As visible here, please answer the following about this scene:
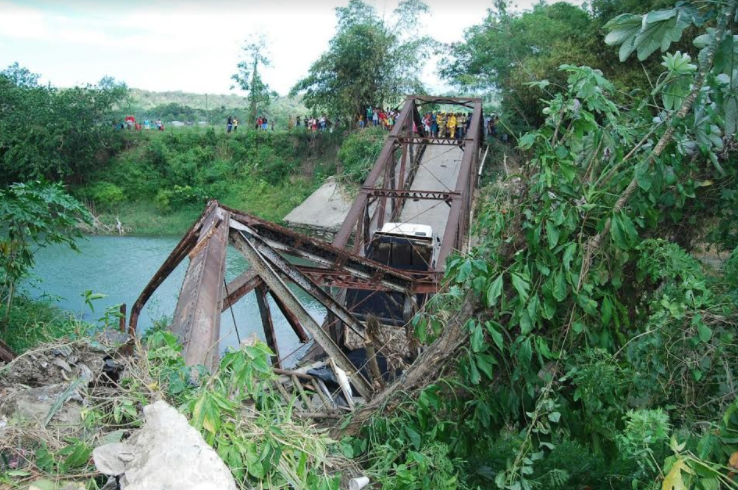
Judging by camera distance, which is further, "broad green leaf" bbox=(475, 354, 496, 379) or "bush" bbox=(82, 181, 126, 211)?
"bush" bbox=(82, 181, 126, 211)

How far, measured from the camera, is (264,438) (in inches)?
120

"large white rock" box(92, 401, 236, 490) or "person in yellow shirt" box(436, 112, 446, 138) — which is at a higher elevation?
"person in yellow shirt" box(436, 112, 446, 138)

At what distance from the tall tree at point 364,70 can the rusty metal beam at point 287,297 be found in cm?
2545

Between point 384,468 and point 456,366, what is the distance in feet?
2.98

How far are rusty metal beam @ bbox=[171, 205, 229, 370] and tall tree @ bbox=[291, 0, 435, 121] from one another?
25708mm

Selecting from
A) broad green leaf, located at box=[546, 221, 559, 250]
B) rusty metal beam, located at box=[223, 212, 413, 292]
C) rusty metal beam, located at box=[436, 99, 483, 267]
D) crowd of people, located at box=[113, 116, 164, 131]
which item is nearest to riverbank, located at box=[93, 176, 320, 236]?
crowd of people, located at box=[113, 116, 164, 131]

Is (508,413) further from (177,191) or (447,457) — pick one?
(177,191)

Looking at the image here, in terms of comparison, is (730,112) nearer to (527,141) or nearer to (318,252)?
(527,141)

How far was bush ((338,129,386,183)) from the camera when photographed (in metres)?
28.6

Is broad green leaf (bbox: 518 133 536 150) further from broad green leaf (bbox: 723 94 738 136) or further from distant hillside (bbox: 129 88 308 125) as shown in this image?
distant hillside (bbox: 129 88 308 125)

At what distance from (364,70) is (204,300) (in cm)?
2679

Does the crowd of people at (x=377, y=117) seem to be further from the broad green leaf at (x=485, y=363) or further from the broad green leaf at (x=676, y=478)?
the broad green leaf at (x=676, y=478)

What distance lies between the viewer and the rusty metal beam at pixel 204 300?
14.4ft

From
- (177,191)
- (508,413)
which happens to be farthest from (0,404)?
(177,191)
